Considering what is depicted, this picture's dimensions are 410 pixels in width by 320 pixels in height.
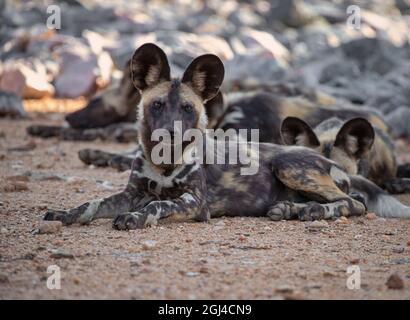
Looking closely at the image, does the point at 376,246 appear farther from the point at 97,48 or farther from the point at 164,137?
the point at 97,48

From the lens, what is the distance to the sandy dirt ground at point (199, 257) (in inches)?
149

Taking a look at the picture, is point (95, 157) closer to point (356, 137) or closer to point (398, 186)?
point (356, 137)

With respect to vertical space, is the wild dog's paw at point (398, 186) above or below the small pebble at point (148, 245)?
above

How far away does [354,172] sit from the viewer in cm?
686

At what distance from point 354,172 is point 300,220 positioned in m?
1.33

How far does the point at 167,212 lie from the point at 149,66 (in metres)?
1.01

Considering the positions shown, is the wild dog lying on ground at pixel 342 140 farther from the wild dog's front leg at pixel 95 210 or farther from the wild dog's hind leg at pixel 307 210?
the wild dog's front leg at pixel 95 210

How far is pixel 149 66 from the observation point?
18.3 feet

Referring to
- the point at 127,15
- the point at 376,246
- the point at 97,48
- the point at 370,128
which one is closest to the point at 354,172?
the point at 370,128

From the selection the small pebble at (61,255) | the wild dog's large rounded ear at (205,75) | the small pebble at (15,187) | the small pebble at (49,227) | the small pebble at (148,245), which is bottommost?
the small pebble at (61,255)

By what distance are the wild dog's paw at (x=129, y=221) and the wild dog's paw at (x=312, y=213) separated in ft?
3.92

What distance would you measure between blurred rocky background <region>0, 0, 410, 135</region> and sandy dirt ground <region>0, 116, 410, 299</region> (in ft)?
17.4

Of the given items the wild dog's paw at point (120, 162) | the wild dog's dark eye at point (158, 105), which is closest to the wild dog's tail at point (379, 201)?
the wild dog's dark eye at point (158, 105)

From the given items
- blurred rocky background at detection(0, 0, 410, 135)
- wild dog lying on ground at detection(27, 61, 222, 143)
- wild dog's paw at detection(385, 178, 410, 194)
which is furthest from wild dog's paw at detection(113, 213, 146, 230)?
blurred rocky background at detection(0, 0, 410, 135)
